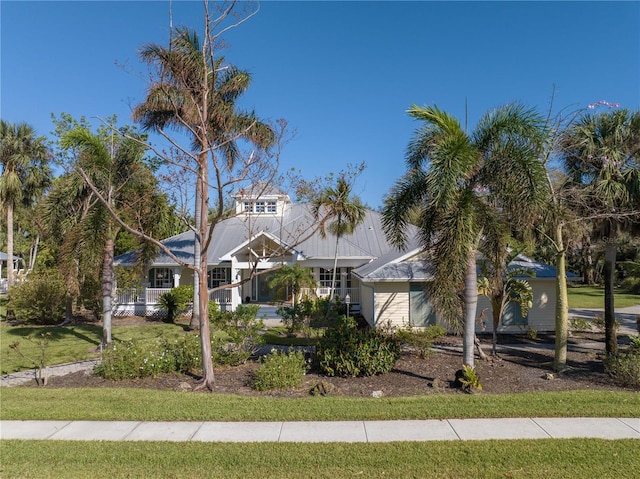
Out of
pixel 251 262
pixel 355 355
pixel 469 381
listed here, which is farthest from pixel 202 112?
pixel 251 262

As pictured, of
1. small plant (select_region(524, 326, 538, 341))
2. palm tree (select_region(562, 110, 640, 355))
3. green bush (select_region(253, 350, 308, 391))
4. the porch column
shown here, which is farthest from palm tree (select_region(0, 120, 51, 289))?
palm tree (select_region(562, 110, 640, 355))

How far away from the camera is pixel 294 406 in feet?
24.4

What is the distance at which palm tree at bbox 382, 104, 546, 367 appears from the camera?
866 centimetres

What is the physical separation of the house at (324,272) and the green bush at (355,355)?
508cm

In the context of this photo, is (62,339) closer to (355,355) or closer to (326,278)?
(355,355)

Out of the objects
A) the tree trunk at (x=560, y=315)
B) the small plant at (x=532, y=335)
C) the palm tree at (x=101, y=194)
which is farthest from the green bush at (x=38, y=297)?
the tree trunk at (x=560, y=315)

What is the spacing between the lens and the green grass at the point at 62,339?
40.6 ft

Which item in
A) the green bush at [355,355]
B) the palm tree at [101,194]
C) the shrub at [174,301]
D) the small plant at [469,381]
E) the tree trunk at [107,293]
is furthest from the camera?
the shrub at [174,301]

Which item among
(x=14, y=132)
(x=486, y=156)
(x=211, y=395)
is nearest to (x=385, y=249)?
(x=486, y=156)

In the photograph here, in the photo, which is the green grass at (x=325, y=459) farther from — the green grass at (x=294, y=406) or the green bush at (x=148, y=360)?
the green bush at (x=148, y=360)

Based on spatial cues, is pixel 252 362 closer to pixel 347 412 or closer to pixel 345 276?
pixel 347 412

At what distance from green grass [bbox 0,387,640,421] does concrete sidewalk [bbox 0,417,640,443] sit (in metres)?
0.21

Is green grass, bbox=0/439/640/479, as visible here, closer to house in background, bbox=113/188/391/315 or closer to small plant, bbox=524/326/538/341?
small plant, bbox=524/326/538/341

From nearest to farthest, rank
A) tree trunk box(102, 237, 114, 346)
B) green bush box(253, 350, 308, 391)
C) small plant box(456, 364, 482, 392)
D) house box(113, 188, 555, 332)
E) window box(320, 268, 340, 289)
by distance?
small plant box(456, 364, 482, 392) < green bush box(253, 350, 308, 391) < tree trunk box(102, 237, 114, 346) < house box(113, 188, 555, 332) < window box(320, 268, 340, 289)
